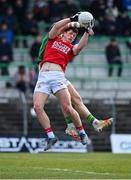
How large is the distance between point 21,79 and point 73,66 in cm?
301

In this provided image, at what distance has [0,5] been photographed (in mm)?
35781

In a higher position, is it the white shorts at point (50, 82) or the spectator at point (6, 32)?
the spectator at point (6, 32)

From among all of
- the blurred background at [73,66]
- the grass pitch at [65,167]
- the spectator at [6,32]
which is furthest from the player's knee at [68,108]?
the spectator at [6,32]

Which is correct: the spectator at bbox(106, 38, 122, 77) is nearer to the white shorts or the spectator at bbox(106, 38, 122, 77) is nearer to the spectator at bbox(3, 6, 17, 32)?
the spectator at bbox(3, 6, 17, 32)

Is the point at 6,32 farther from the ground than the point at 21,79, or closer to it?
farther from the ground

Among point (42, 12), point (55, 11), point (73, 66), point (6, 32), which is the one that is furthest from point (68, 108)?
point (42, 12)

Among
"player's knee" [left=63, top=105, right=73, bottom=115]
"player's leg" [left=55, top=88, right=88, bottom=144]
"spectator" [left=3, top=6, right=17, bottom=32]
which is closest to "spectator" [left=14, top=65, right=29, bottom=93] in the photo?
"spectator" [left=3, top=6, right=17, bottom=32]

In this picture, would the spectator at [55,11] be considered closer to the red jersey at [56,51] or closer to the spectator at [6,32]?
the spectator at [6,32]

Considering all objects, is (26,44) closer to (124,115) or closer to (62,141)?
(124,115)

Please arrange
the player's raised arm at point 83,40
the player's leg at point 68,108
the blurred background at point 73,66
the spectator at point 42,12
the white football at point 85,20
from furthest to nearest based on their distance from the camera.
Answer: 1. the spectator at point 42,12
2. the blurred background at point 73,66
3. the player's leg at point 68,108
4. the player's raised arm at point 83,40
5. the white football at point 85,20

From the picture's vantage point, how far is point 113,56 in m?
34.4

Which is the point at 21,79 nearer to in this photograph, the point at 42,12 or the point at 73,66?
the point at 73,66

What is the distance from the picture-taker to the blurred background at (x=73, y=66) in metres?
31.2

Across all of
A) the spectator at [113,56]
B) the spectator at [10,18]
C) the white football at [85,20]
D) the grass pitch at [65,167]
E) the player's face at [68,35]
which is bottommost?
the grass pitch at [65,167]
